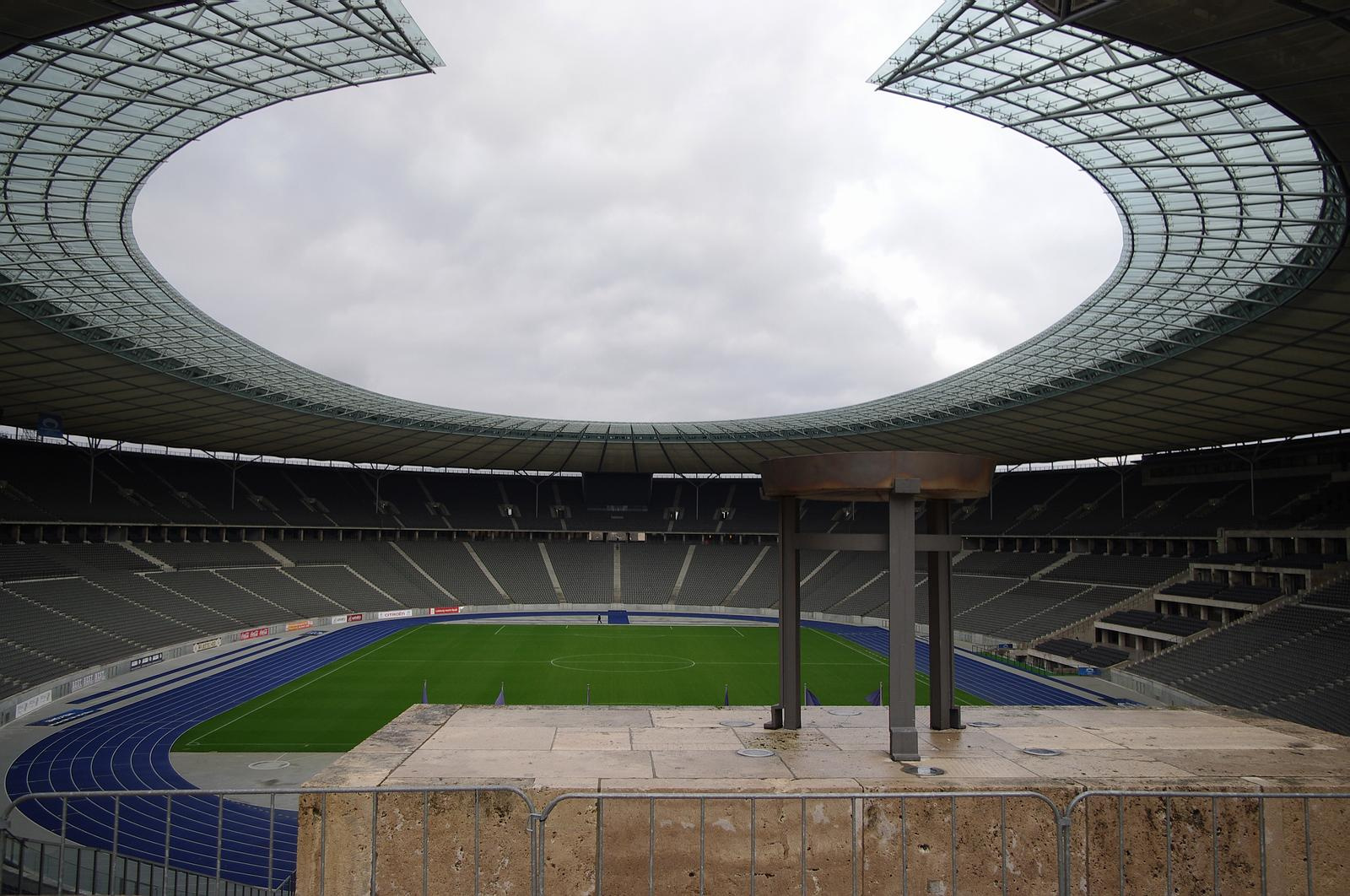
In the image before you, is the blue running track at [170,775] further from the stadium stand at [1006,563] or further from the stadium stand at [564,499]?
the stadium stand at [564,499]

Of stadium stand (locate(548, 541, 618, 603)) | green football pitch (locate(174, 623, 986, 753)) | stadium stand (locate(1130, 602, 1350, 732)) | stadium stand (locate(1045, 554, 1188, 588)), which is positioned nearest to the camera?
stadium stand (locate(1130, 602, 1350, 732))

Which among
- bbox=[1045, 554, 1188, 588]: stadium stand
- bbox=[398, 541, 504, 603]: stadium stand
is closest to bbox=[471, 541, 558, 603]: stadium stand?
bbox=[398, 541, 504, 603]: stadium stand

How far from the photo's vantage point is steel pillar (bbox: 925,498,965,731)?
1309cm

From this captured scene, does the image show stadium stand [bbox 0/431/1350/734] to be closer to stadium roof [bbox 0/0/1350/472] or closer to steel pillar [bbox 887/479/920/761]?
stadium roof [bbox 0/0/1350/472]

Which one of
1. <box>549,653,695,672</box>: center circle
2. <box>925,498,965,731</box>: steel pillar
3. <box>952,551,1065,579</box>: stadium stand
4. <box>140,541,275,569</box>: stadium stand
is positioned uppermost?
<box>925,498,965,731</box>: steel pillar

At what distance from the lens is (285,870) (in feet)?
60.0

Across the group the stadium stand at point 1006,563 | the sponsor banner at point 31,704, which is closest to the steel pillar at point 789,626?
the sponsor banner at point 31,704

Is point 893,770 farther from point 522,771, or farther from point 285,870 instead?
point 285,870

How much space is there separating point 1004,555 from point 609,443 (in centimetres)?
3171

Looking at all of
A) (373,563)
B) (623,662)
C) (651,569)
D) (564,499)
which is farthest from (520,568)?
(623,662)

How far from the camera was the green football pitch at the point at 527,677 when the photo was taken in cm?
3016

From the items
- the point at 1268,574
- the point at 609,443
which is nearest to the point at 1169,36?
the point at 1268,574

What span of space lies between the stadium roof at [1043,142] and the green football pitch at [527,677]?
15180mm

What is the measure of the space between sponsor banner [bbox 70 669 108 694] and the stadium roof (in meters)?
13.3
